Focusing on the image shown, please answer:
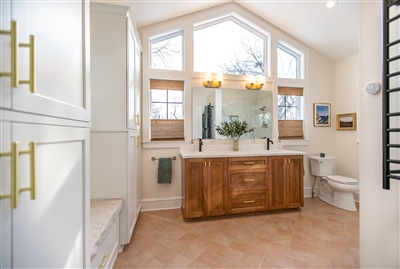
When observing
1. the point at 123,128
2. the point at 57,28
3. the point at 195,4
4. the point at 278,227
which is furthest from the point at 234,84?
the point at 57,28

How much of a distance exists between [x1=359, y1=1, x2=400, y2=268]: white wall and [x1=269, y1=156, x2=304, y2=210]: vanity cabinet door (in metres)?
1.58

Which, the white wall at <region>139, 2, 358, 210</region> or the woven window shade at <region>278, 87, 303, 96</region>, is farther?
the woven window shade at <region>278, 87, 303, 96</region>

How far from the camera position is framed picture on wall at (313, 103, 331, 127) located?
340cm

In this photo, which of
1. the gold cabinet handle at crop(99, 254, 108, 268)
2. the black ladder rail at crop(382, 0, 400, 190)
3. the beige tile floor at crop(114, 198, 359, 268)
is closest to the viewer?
the black ladder rail at crop(382, 0, 400, 190)

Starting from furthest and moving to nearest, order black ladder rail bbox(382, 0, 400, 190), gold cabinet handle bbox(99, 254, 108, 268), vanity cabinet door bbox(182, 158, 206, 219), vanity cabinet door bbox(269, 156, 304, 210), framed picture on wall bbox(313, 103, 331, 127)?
1. framed picture on wall bbox(313, 103, 331, 127)
2. vanity cabinet door bbox(269, 156, 304, 210)
3. vanity cabinet door bbox(182, 158, 206, 219)
4. gold cabinet handle bbox(99, 254, 108, 268)
5. black ladder rail bbox(382, 0, 400, 190)

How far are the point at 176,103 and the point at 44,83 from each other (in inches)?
93.8

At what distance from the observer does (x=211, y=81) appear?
→ 295 centimetres

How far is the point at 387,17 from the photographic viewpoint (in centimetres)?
87

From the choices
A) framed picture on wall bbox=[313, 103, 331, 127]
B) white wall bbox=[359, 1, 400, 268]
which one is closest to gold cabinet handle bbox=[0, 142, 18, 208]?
white wall bbox=[359, 1, 400, 268]

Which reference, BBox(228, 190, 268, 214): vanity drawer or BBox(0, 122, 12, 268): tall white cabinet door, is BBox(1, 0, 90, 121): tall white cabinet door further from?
BBox(228, 190, 268, 214): vanity drawer

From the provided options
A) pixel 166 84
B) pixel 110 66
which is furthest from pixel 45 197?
pixel 166 84

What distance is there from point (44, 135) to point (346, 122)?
4211 millimetres

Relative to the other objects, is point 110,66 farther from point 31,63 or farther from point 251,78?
point 251,78

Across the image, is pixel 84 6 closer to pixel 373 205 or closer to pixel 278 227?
pixel 373 205
